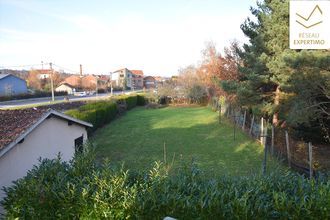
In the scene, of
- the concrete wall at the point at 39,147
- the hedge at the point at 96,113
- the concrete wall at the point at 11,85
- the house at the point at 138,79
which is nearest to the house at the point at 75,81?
the concrete wall at the point at 11,85

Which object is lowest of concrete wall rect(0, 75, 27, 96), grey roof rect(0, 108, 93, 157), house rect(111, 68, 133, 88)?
grey roof rect(0, 108, 93, 157)

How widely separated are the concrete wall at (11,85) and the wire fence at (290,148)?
47.1 m

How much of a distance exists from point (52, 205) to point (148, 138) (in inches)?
583

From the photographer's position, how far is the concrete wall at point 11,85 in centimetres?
5494

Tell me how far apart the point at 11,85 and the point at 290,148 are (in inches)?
2221


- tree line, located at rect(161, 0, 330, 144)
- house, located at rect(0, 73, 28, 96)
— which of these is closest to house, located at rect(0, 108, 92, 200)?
tree line, located at rect(161, 0, 330, 144)

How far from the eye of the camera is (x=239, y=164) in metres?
13.2

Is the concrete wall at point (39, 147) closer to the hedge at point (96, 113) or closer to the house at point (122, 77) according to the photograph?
the hedge at point (96, 113)

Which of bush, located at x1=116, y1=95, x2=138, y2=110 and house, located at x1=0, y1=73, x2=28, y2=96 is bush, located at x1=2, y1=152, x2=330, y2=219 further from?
house, located at x1=0, y1=73, x2=28, y2=96

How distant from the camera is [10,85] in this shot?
56688 millimetres

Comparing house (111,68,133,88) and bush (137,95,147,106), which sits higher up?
house (111,68,133,88)

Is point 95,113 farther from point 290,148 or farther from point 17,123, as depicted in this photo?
point 290,148

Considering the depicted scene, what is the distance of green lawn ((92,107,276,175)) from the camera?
1325 cm

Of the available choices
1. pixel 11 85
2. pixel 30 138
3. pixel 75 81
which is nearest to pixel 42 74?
pixel 75 81
